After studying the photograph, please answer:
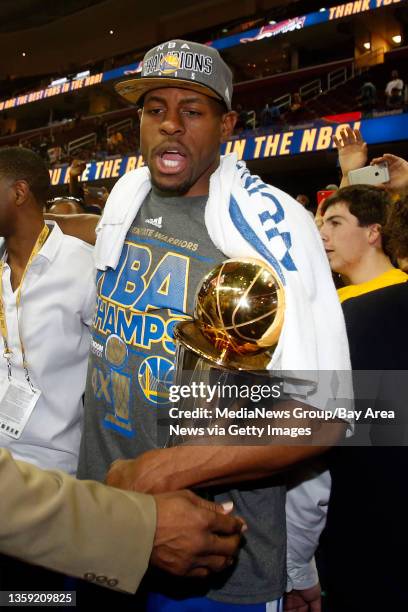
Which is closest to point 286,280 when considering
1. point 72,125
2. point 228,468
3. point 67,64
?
point 228,468

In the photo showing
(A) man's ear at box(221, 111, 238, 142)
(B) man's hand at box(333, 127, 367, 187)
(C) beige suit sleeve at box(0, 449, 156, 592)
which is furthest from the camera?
(B) man's hand at box(333, 127, 367, 187)

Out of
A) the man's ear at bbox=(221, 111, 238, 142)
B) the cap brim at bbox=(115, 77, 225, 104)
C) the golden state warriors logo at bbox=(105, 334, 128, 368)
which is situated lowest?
the golden state warriors logo at bbox=(105, 334, 128, 368)

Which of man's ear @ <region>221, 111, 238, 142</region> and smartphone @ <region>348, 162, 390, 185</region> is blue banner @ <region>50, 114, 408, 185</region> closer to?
smartphone @ <region>348, 162, 390, 185</region>

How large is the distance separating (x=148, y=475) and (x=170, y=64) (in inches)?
36.9

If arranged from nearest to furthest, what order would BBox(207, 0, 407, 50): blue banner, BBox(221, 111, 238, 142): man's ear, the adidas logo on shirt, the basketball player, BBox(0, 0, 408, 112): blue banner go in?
the basketball player → the adidas logo on shirt → BBox(221, 111, 238, 142): man's ear → BBox(207, 0, 407, 50): blue banner → BBox(0, 0, 408, 112): blue banner

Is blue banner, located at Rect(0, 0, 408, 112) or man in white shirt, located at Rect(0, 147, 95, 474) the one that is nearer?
man in white shirt, located at Rect(0, 147, 95, 474)

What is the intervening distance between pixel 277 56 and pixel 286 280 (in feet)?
73.0

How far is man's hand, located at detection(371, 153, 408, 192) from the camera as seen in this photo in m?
2.16

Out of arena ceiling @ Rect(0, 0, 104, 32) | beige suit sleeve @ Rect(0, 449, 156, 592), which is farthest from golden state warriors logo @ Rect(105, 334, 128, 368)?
arena ceiling @ Rect(0, 0, 104, 32)

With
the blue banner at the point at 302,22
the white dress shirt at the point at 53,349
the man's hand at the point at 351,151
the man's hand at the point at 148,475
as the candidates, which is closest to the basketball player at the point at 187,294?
the man's hand at the point at 148,475

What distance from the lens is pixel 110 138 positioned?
18.7 meters

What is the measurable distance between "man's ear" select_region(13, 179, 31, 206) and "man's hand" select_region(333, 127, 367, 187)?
1.31 metres

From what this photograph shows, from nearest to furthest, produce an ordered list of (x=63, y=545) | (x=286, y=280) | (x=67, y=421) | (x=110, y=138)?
(x=63, y=545) → (x=286, y=280) → (x=67, y=421) → (x=110, y=138)

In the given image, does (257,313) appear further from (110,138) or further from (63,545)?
(110,138)
